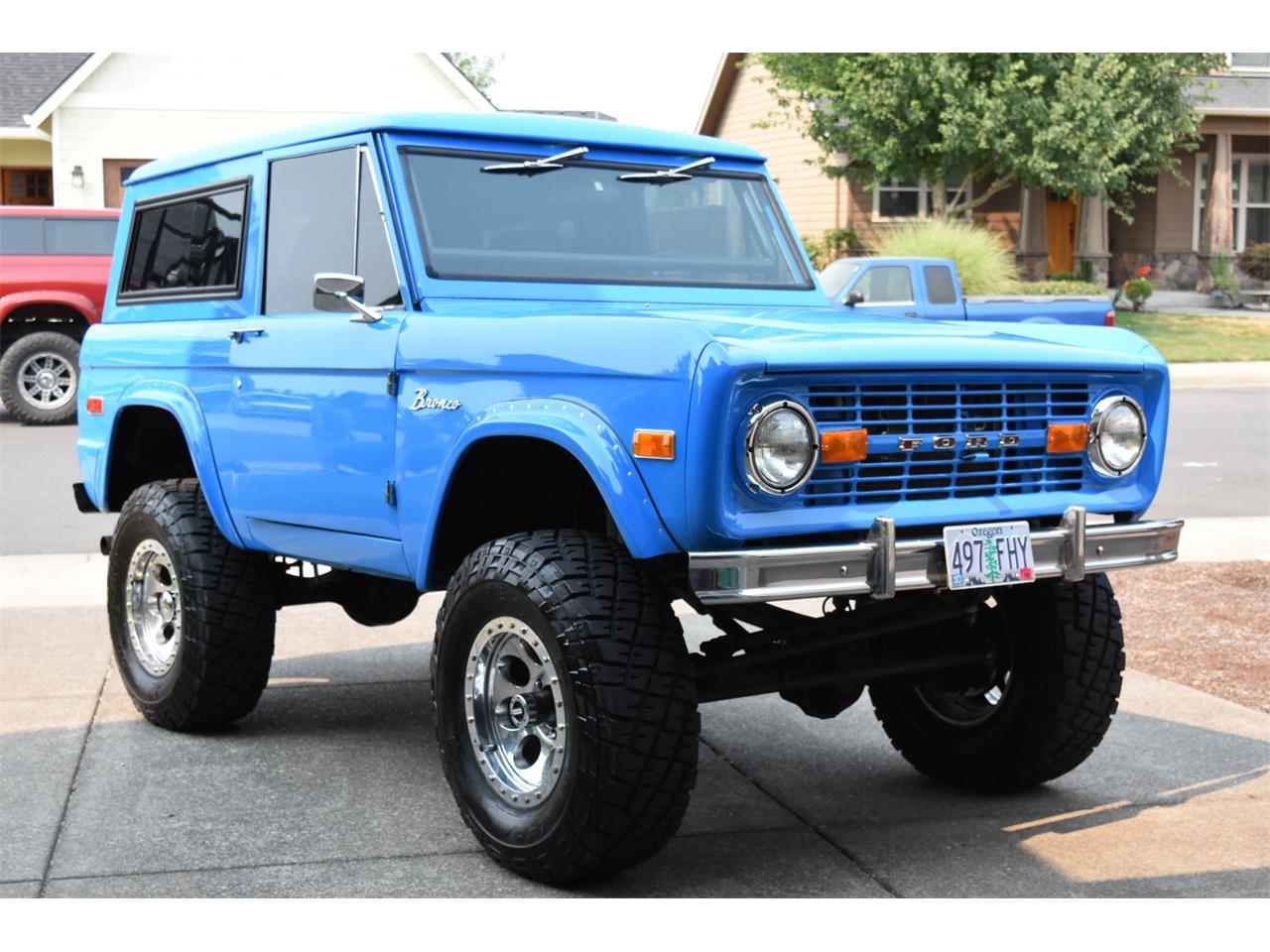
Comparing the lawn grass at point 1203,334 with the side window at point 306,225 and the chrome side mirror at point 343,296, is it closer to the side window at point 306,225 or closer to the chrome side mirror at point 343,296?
the side window at point 306,225

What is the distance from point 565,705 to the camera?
4.33 meters

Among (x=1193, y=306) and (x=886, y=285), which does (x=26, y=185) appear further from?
(x=1193, y=306)

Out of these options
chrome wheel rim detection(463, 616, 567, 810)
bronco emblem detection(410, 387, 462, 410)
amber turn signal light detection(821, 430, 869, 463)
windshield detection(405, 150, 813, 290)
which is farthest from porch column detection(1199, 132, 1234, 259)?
chrome wheel rim detection(463, 616, 567, 810)

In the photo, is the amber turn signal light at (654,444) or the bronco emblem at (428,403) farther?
the bronco emblem at (428,403)

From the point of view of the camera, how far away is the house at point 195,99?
96.4ft

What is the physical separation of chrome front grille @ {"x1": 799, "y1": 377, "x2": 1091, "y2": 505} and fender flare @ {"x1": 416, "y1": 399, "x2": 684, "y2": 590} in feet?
1.38

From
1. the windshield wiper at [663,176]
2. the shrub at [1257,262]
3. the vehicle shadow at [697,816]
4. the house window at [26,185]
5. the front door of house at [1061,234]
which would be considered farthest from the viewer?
the front door of house at [1061,234]

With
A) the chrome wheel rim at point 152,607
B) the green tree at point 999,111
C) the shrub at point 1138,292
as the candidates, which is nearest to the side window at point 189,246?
the chrome wheel rim at point 152,607

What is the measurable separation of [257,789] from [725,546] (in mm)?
Answer: 2160

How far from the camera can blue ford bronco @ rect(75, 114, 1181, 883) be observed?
4.21 m

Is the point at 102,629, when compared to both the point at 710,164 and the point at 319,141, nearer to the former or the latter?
the point at 319,141

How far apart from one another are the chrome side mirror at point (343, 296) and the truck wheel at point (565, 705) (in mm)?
999

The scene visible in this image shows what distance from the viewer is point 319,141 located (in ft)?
19.0

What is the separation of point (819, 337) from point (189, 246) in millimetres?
3191
